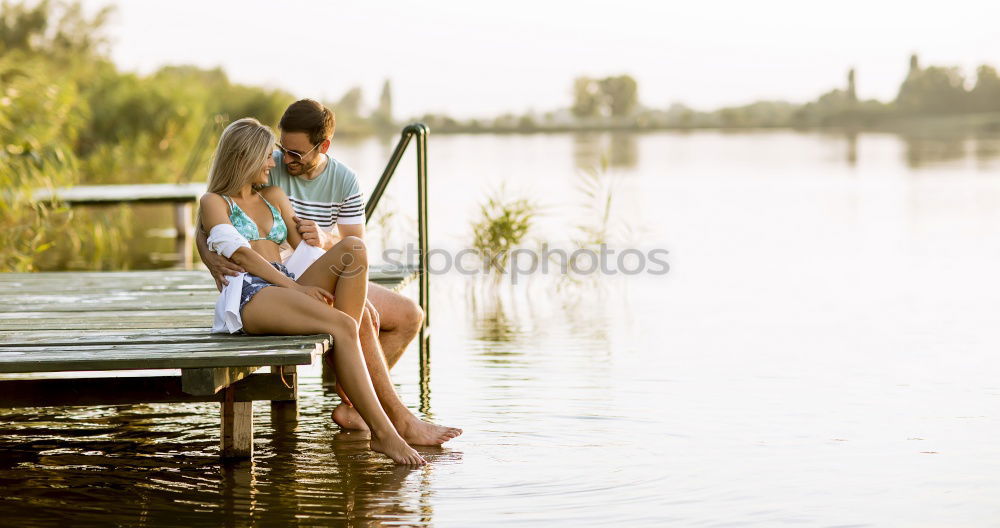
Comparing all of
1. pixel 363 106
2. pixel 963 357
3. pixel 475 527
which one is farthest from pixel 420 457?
pixel 363 106

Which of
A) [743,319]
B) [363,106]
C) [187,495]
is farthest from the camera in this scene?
[363,106]

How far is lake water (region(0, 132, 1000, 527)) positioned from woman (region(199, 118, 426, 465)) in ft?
0.96

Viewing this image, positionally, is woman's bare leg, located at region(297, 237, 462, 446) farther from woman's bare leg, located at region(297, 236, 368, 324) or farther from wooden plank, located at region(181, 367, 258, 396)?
wooden plank, located at region(181, 367, 258, 396)

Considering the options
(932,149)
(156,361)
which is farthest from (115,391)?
(932,149)

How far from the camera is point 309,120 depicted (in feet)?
15.8

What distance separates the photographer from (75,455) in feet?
16.3

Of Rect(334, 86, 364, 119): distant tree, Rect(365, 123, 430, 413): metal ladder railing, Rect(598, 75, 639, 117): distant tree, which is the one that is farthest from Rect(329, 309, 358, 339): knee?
Rect(598, 75, 639, 117): distant tree

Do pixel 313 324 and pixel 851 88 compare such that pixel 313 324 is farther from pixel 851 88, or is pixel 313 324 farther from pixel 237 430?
pixel 851 88

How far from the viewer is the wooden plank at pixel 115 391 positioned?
4547 millimetres

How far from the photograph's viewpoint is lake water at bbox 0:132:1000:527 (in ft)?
14.1

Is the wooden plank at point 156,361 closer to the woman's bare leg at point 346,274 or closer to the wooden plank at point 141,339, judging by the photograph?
the wooden plank at point 141,339

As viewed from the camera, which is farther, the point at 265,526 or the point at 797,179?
the point at 797,179

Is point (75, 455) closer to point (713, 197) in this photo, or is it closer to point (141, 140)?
point (141, 140)

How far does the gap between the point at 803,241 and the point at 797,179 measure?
337 inches
